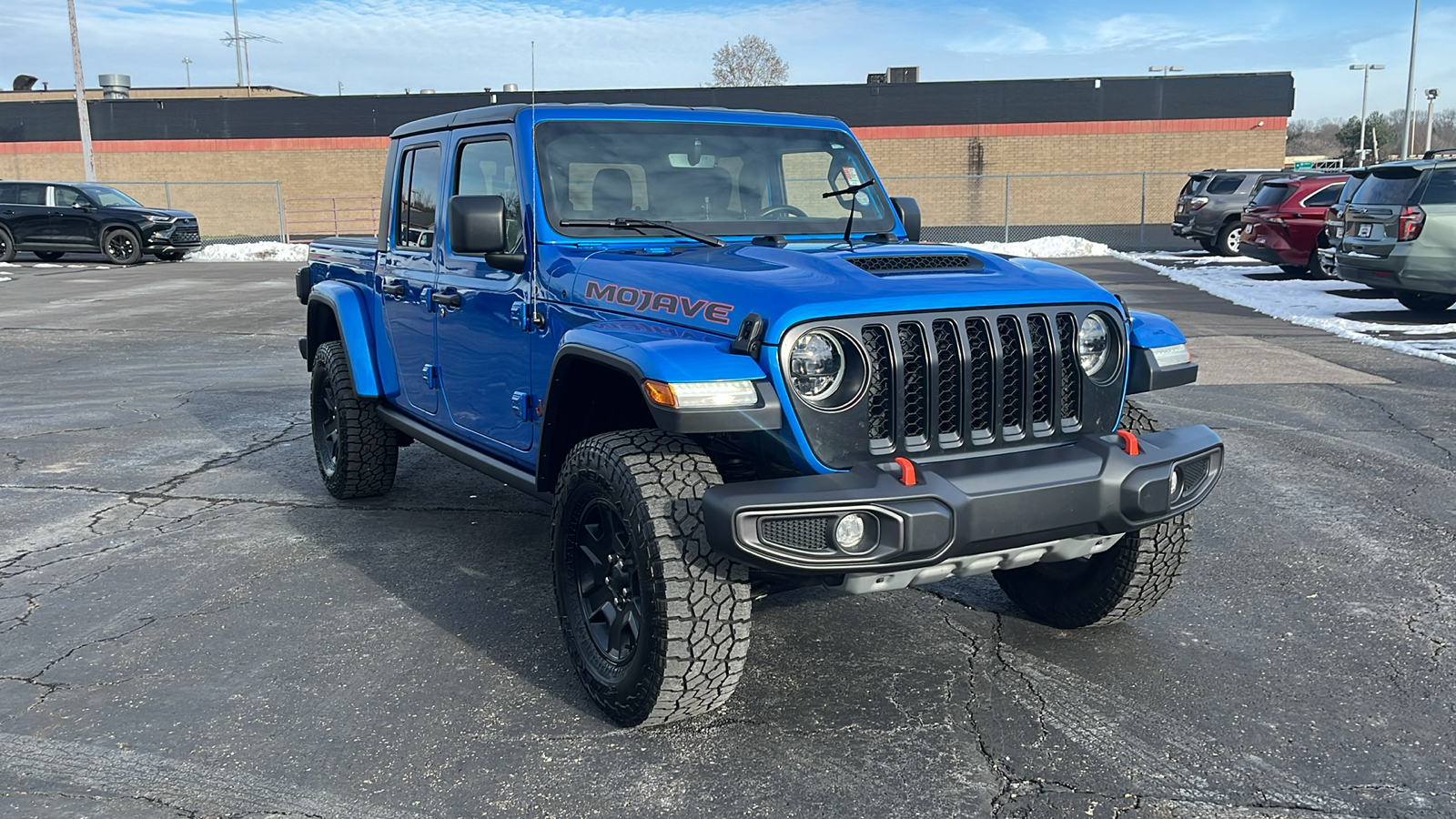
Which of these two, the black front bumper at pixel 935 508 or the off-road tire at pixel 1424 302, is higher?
the black front bumper at pixel 935 508

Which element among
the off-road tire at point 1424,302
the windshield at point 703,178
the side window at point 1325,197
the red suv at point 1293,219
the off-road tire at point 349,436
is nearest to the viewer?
the windshield at point 703,178

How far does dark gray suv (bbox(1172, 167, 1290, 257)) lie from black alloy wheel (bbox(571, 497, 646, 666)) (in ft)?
68.7

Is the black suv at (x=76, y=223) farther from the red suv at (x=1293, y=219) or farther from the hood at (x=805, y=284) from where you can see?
the hood at (x=805, y=284)

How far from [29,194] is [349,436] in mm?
21659

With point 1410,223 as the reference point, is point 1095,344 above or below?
below

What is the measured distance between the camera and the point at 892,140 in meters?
34.8

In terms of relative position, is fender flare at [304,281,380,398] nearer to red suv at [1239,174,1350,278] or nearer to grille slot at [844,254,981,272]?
grille slot at [844,254,981,272]

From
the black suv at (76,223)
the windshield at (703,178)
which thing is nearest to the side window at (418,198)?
the windshield at (703,178)

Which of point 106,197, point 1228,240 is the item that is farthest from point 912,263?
point 106,197

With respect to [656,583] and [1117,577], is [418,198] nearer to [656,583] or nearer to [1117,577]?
[656,583]

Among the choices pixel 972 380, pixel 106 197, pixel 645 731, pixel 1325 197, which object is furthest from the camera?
pixel 106 197

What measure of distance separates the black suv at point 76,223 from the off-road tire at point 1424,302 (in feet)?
72.2

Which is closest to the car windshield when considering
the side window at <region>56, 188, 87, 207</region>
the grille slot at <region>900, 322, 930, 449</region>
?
the side window at <region>56, 188, 87, 207</region>

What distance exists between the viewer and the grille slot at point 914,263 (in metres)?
3.49
